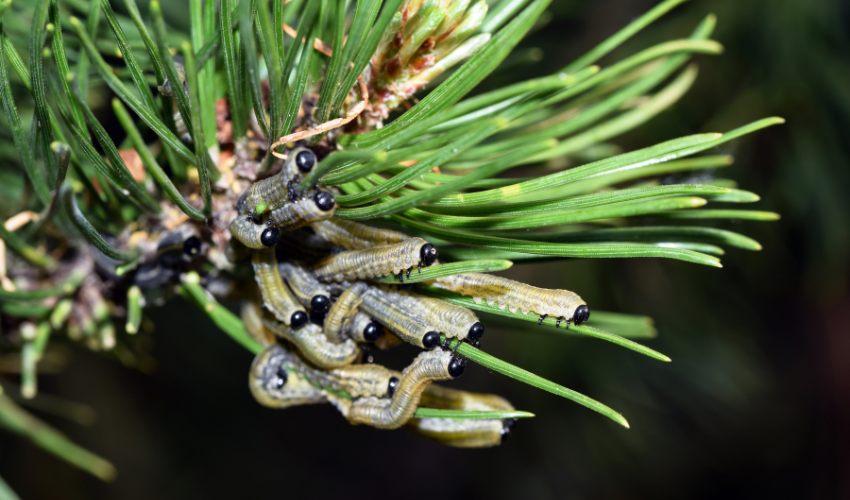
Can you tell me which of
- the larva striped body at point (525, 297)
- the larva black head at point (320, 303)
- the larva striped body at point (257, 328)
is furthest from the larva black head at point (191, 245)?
the larva striped body at point (525, 297)

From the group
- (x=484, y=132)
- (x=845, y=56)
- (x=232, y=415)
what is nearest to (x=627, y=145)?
(x=845, y=56)

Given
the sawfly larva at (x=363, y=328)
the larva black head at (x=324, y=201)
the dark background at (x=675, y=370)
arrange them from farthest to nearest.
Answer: the dark background at (x=675, y=370) → the sawfly larva at (x=363, y=328) → the larva black head at (x=324, y=201)

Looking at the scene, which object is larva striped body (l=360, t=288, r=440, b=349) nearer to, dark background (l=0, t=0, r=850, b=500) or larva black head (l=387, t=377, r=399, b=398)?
larva black head (l=387, t=377, r=399, b=398)

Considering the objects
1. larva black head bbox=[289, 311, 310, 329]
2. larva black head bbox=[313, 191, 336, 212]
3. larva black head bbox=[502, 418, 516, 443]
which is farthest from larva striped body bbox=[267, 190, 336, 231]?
larva black head bbox=[502, 418, 516, 443]

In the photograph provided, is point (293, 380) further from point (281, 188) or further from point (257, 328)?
point (281, 188)

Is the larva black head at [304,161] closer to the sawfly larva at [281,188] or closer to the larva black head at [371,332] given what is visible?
the sawfly larva at [281,188]

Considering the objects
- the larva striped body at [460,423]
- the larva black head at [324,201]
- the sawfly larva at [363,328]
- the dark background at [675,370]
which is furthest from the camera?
the dark background at [675,370]

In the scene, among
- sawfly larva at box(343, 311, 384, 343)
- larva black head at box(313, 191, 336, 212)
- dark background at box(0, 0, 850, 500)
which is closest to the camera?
larva black head at box(313, 191, 336, 212)
